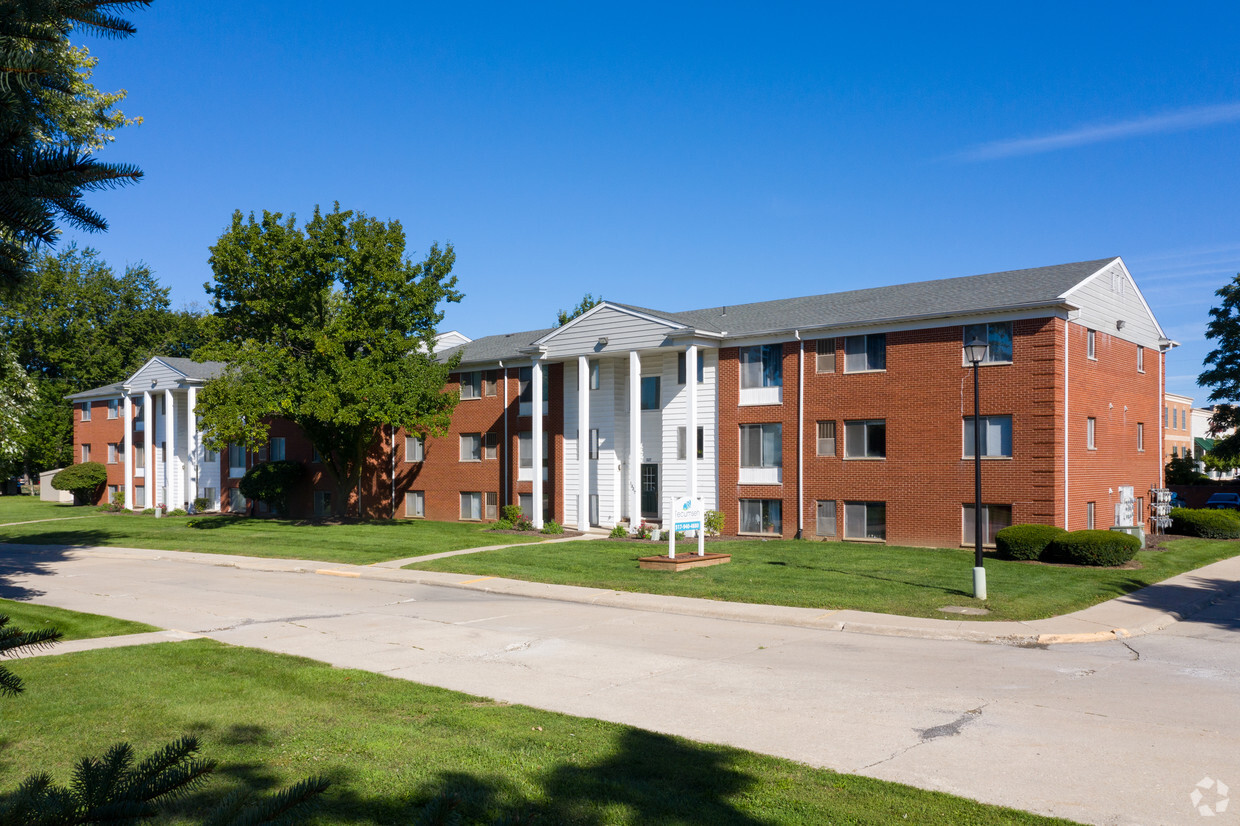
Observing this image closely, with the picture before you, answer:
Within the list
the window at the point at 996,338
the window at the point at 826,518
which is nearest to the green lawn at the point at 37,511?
the window at the point at 826,518

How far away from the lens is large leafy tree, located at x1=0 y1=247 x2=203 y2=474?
2773 inches

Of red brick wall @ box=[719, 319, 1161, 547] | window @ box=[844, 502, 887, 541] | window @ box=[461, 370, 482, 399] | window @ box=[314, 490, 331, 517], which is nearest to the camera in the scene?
red brick wall @ box=[719, 319, 1161, 547]

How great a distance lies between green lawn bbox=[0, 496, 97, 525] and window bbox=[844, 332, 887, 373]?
39.3 meters

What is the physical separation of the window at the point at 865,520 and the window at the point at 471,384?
18.5m

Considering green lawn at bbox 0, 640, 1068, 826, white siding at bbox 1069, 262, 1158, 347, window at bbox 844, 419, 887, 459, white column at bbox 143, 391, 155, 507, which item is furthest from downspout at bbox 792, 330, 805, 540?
white column at bbox 143, 391, 155, 507

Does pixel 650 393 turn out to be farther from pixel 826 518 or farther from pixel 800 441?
pixel 826 518

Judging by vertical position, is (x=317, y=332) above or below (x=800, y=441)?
above

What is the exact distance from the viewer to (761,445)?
33.1m

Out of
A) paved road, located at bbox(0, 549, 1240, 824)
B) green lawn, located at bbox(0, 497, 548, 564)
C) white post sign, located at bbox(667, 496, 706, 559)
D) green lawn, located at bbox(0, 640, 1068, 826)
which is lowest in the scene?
green lawn, located at bbox(0, 497, 548, 564)

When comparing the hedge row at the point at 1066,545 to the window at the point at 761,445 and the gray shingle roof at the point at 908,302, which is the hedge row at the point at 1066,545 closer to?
the gray shingle roof at the point at 908,302

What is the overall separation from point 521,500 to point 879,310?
17655mm

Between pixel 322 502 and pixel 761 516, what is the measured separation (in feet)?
83.8

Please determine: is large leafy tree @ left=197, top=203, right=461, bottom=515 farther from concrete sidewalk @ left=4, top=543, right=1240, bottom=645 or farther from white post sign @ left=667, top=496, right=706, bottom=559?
white post sign @ left=667, top=496, right=706, bottom=559

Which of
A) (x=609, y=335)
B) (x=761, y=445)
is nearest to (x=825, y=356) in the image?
(x=761, y=445)
